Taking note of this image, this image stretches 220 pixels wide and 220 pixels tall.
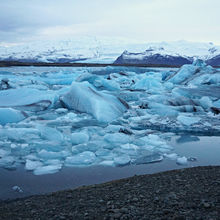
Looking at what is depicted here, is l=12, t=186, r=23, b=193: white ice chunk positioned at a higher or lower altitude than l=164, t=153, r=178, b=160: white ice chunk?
higher

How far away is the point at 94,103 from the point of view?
565 centimetres

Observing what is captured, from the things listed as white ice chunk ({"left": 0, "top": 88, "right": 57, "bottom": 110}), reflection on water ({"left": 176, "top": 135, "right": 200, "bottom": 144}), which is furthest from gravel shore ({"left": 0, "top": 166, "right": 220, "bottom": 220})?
white ice chunk ({"left": 0, "top": 88, "right": 57, "bottom": 110})

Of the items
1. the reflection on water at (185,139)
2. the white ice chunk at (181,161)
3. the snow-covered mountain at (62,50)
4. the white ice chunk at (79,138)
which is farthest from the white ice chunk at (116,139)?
the snow-covered mountain at (62,50)

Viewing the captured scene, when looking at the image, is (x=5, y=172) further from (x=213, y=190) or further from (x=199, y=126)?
(x=199, y=126)

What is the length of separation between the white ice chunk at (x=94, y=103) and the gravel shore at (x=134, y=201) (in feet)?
9.64

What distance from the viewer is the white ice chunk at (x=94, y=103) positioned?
212 inches

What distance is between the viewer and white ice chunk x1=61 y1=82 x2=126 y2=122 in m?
5.38

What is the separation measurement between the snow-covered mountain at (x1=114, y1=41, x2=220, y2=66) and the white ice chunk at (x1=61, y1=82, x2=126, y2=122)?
67.7 metres

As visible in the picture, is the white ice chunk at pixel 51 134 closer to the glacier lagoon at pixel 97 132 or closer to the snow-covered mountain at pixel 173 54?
the glacier lagoon at pixel 97 132

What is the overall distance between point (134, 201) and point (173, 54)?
83993 millimetres

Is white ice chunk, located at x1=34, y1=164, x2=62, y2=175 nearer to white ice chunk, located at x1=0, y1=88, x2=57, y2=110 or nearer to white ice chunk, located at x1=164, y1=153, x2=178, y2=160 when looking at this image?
white ice chunk, located at x1=164, y1=153, x2=178, y2=160

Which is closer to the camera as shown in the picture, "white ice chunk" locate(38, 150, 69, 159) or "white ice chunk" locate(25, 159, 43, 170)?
"white ice chunk" locate(25, 159, 43, 170)

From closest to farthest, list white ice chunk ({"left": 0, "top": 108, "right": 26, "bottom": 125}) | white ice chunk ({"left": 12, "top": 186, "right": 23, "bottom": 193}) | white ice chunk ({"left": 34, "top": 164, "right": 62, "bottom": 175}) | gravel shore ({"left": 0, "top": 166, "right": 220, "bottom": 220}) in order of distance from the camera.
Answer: gravel shore ({"left": 0, "top": 166, "right": 220, "bottom": 220}) < white ice chunk ({"left": 12, "top": 186, "right": 23, "bottom": 193}) < white ice chunk ({"left": 34, "top": 164, "right": 62, "bottom": 175}) < white ice chunk ({"left": 0, "top": 108, "right": 26, "bottom": 125})

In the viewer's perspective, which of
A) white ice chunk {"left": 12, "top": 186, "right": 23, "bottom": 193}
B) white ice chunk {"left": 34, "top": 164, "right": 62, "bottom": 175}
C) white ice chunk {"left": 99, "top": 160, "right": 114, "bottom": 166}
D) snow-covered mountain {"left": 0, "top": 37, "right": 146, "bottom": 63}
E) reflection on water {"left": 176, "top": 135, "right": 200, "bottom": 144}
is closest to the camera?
white ice chunk {"left": 12, "top": 186, "right": 23, "bottom": 193}
